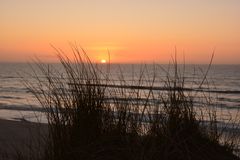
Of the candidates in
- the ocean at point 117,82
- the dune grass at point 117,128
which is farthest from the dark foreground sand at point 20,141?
the dune grass at point 117,128

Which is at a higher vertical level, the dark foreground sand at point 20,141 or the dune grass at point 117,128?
the dune grass at point 117,128

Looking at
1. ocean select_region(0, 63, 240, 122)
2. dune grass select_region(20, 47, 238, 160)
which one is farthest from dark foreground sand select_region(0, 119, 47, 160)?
dune grass select_region(20, 47, 238, 160)

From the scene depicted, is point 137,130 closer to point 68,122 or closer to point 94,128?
point 94,128

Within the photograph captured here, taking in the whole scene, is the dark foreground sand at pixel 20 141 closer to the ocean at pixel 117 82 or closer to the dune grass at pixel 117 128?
the ocean at pixel 117 82

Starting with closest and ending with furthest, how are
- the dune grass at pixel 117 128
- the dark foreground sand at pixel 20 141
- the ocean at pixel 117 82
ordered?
1. the dune grass at pixel 117 128
2. the dark foreground sand at pixel 20 141
3. the ocean at pixel 117 82

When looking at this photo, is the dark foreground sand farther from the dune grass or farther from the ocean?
the dune grass

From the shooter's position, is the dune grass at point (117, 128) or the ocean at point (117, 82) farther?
the ocean at point (117, 82)

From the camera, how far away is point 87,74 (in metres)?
4.12

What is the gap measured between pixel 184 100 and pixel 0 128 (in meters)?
7.70

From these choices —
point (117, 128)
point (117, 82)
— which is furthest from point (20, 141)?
point (117, 82)

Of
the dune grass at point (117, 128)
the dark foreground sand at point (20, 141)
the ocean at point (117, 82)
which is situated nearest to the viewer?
the dune grass at point (117, 128)

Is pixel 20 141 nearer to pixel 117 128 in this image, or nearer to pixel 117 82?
pixel 117 128

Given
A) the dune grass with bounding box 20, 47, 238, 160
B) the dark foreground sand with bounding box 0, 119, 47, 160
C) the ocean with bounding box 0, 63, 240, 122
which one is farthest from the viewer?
the ocean with bounding box 0, 63, 240, 122

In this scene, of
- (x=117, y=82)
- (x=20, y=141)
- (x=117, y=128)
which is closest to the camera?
(x=117, y=128)
